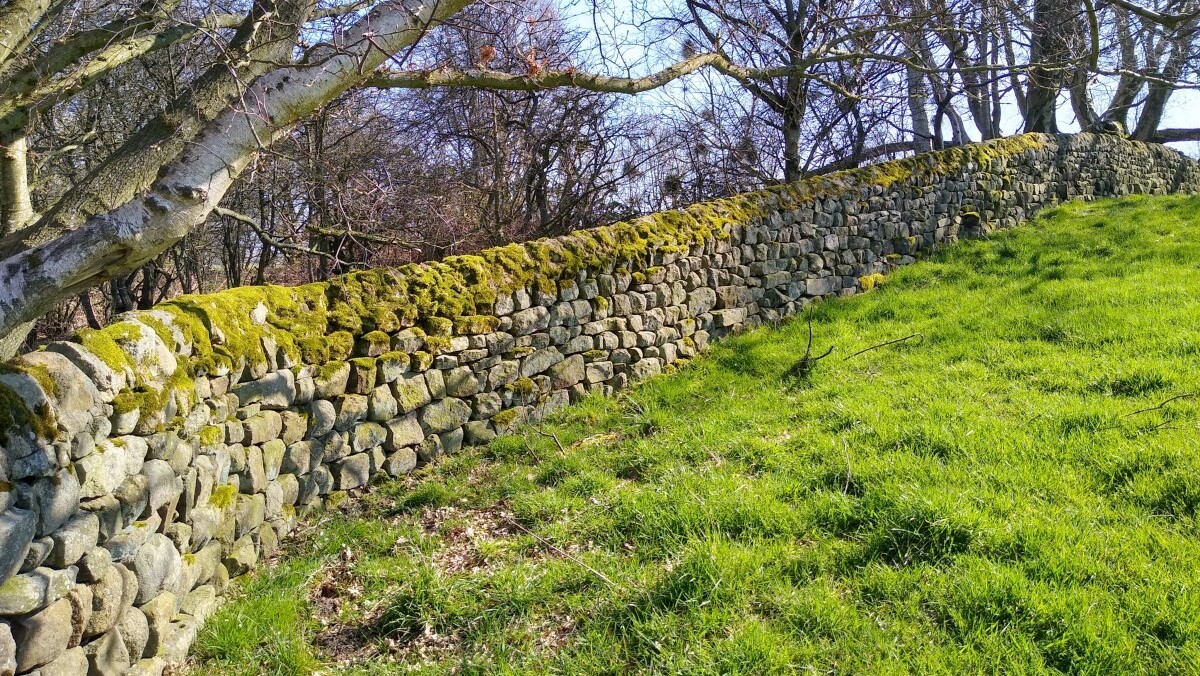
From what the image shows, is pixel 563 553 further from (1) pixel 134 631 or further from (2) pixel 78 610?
(2) pixel 78 610

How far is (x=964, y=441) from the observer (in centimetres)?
426

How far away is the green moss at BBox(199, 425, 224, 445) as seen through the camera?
3.40 metres

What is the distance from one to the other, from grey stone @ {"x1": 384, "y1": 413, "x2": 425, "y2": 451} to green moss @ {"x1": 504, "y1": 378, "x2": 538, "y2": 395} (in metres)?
0.87

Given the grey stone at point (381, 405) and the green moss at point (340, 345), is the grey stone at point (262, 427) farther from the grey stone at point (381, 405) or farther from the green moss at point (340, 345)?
the grey stone at point (381, 405)

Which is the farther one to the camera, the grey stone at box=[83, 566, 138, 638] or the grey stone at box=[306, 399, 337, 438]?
the grey stone at box=[306, 399, 337, 438]

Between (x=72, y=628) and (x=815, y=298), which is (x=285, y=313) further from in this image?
(x=815, y=298)

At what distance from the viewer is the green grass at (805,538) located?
9.36ft

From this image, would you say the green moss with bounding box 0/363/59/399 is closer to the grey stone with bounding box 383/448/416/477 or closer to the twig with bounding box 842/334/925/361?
the grey stone with bounding box 383/448/416/477

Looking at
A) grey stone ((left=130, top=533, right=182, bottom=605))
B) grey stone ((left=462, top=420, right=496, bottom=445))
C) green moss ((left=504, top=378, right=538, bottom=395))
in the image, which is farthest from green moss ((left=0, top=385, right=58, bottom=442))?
green moss ((left=504, top=378, right=538, bottom=395))

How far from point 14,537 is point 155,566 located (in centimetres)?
77

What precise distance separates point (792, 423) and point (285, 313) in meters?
3.45

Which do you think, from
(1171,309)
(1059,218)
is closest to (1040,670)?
(1171,309)

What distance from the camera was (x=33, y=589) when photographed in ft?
7.58

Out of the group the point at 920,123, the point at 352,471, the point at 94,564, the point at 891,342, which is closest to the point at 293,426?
the point at 352,471
